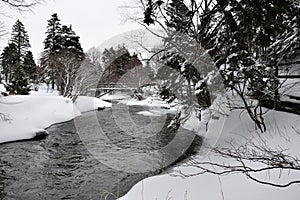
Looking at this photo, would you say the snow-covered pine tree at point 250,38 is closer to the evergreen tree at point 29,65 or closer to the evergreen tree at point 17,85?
the evergreen tree at point 17,85

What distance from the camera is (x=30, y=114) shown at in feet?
38.2

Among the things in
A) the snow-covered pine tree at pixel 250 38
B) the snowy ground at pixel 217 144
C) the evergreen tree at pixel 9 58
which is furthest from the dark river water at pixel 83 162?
the evergreen tree at pixel 9 58

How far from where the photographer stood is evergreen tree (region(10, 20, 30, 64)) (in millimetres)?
35612

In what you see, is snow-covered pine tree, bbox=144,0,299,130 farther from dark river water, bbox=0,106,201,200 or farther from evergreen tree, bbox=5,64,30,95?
evergreen tree, bbox=5,64,30,95

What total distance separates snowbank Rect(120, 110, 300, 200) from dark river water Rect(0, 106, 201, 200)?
84cm

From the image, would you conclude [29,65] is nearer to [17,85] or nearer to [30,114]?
[17,85]

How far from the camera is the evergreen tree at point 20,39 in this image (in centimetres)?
3561

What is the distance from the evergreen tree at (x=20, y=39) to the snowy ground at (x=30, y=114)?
25826 mm

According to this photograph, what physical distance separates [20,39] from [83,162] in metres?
36.9

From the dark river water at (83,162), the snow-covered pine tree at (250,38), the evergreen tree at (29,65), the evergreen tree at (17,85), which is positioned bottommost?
the dark river water at (83,162)

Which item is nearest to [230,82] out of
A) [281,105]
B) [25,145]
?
[281,105]

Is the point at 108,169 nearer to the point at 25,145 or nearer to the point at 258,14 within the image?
the point at 25,145

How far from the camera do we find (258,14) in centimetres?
509

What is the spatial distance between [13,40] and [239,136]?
129 ft
